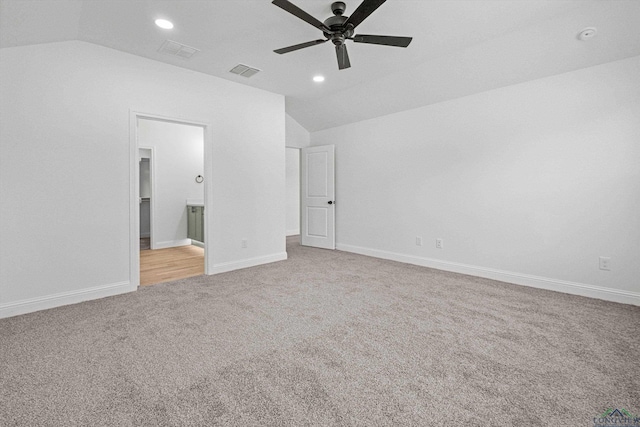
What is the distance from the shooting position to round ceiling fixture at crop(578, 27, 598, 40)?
2661mm

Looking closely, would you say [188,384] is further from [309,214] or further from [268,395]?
[309,214]

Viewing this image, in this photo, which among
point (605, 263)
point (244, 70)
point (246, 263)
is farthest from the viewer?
point (246, 263)

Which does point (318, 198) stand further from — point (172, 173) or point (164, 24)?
point (164, 24)

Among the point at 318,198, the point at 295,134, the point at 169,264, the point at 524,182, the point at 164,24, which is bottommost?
the point at 169,264

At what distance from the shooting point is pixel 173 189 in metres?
6.06

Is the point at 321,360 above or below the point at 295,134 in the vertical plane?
below

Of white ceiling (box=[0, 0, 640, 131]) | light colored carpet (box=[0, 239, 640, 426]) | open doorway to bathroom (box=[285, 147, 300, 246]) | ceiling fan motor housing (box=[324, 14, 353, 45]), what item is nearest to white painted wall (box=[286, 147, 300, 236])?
open doorway to bathroom (box=[285, 147, 300, 246])

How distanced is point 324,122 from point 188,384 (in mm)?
5010

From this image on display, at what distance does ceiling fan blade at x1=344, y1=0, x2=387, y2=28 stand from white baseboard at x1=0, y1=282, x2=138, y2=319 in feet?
11.5

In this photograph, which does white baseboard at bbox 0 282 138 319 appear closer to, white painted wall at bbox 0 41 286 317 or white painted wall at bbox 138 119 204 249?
white painted wall at bbox 0 41 286 317

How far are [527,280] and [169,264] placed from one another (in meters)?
5.03

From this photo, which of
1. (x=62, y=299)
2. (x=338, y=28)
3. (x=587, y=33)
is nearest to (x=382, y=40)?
(x=338, y=28)

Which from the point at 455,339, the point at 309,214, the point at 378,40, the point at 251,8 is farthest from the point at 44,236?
the point at 309,214

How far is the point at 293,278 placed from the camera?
374cm
